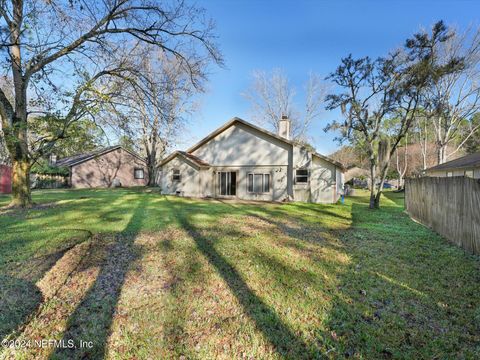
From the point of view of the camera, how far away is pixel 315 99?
3284 centimetres

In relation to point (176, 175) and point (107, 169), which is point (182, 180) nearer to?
point (176, 175)

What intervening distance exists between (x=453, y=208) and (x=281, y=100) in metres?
28.7

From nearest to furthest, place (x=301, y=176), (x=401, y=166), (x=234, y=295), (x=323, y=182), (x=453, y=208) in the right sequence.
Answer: (x=234, y=295)
(x=453, y=208)
(x=323, y=182)
(x=301, y=176)
(x=401, y=166)

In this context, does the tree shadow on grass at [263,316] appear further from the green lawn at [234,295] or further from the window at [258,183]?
the window at [258,183]

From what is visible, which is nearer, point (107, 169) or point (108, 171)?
point (107, 169)

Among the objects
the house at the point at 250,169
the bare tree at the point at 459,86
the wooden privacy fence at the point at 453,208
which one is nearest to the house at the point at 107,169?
the house at the point at 250,169

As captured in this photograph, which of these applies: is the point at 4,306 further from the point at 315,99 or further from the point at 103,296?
the point at 315,99

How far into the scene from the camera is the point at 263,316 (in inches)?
136

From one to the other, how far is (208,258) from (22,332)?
10.1ft

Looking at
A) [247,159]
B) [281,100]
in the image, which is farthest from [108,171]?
[281,100]

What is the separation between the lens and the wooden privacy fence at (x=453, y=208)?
5872 mm

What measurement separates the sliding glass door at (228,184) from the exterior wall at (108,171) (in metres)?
16.7

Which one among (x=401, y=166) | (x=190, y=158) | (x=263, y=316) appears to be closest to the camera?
(x=263, y=316)

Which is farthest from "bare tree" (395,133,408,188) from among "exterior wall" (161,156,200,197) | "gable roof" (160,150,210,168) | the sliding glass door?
"exterior wall" (161,156,200,197)
